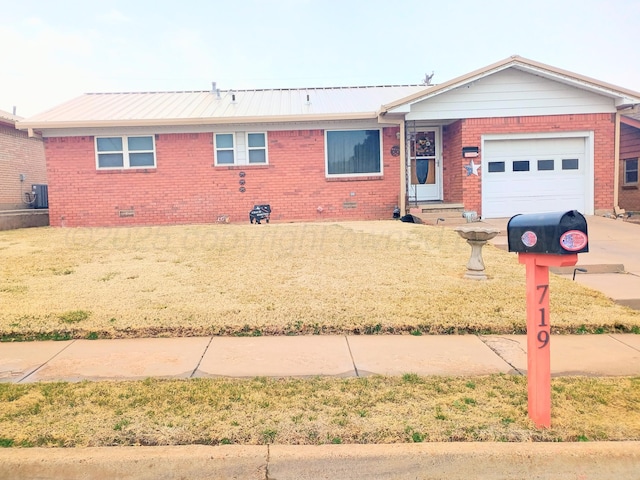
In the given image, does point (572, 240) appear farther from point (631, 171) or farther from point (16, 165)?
point (16, 165)

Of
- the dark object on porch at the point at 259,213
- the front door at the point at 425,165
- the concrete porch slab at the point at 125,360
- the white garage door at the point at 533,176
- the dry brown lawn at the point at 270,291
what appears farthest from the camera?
the front door at the point at 425,165

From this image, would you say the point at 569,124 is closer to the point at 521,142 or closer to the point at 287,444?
the point at 521,142

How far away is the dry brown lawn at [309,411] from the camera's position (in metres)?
2.96

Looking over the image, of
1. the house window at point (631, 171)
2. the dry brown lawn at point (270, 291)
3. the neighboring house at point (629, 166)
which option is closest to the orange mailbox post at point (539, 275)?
the dry brown lawn at point (270, 291)

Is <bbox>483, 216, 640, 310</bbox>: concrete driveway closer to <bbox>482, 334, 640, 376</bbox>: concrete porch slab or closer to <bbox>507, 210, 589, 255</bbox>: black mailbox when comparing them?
<bbox>482, 334, 640, 376</bbox>: concrete porch slab

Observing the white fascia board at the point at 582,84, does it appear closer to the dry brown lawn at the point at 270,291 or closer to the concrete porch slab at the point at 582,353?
the dry brown lawn at the point at 270,291

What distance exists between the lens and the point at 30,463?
2.72 meters

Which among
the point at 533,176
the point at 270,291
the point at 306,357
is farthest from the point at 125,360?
the point at 533,176

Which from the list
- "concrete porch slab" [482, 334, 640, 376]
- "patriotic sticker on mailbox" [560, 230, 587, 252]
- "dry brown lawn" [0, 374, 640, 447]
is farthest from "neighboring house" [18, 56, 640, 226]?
Answer: "patriotic sticker on mailbox" [560, 230, 587, 252]

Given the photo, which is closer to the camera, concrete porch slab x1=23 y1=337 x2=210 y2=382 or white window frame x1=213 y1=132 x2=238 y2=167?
concrete porch slab x1=23 y1=337 x2=210 y2=382

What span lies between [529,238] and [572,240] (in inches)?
9.6

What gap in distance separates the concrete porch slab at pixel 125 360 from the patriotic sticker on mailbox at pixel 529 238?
9.19 ft

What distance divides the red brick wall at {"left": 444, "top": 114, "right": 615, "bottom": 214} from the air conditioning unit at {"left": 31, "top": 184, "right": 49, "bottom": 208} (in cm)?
1556

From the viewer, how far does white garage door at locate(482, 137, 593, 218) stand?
47.5ft
